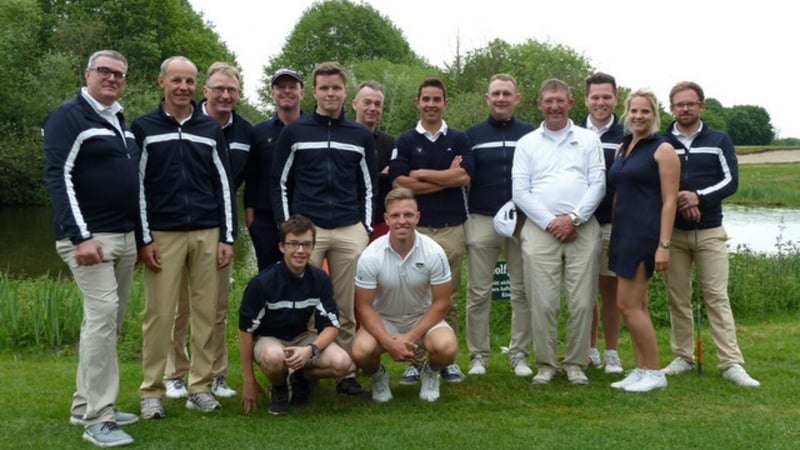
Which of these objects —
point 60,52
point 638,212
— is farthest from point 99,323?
point 60,52

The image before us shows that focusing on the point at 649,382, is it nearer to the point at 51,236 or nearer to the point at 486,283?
the point at 486,283

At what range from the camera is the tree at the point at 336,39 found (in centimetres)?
5716

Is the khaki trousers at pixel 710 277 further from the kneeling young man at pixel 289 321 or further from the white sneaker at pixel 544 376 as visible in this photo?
the kneeling young man at pixel 289 321

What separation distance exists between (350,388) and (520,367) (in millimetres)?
1452

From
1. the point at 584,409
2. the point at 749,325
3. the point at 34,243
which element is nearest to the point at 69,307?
the point at 584,409

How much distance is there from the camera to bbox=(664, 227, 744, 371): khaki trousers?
6.34 m

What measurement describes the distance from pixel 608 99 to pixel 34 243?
1771 centimetres

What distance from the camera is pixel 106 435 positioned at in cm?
483

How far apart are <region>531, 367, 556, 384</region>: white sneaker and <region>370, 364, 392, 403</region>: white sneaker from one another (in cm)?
119

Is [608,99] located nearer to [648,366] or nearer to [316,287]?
[648,366]

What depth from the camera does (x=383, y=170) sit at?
272 inches

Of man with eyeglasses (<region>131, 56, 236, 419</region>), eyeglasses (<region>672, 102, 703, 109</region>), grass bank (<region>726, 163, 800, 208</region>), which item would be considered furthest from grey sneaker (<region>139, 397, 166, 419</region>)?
grass bank (<region>726, 163, 800, 208</region>)

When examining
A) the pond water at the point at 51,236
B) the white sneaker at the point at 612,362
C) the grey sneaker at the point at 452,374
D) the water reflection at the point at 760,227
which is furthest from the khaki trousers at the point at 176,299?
the water reflection at the point at 760,227

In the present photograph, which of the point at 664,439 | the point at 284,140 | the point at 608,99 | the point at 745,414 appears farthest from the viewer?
the point at 608,99
